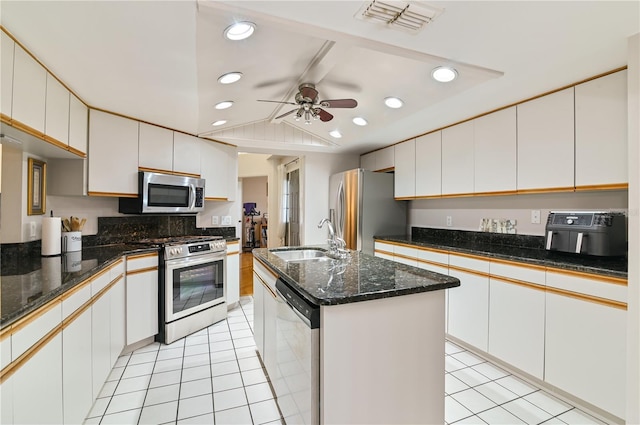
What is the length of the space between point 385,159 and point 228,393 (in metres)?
3.34

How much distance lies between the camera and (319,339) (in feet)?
4.23

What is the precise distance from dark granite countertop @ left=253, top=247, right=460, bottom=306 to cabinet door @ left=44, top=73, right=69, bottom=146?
1604 millimetres

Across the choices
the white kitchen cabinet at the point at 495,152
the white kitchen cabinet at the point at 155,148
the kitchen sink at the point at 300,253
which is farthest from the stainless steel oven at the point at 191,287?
the white kitchen cabinet at the point at 495,152

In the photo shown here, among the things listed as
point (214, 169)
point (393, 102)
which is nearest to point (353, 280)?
point (393, 102)

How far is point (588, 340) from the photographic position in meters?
1.81

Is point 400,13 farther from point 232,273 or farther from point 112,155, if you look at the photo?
point 232,273

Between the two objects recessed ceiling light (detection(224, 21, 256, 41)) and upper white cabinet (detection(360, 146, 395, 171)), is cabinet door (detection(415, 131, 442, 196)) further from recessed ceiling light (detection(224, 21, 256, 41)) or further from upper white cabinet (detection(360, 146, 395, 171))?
recessed ceiling light (detection(224, 21, 256, 41))

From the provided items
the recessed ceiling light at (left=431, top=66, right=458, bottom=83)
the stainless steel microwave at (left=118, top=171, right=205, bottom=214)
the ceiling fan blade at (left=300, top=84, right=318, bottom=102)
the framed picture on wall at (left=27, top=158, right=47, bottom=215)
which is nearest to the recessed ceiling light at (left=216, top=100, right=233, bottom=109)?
the ceiling fan blade at (left=300, top=84, right=318, bottom=102)

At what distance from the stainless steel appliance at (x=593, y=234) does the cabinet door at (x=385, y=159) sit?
2.19 metres

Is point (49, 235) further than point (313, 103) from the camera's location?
No

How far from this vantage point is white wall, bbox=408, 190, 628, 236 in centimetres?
224

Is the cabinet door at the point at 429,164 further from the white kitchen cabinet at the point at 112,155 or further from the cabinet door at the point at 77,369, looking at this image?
the cabinet door at the point at 77,369

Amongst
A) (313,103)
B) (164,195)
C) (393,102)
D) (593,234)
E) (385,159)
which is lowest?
(593,234)

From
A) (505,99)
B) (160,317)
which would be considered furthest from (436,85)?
(160,317)
